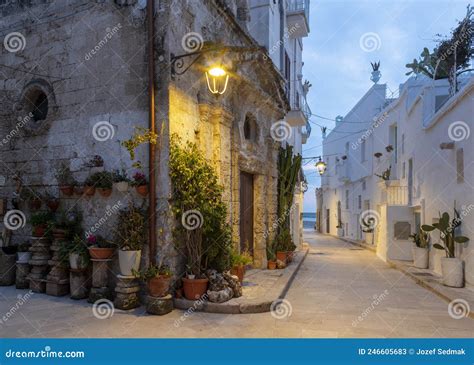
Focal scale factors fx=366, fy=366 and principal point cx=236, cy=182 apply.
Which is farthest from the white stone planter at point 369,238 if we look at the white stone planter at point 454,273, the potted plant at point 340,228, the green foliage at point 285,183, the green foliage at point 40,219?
the green foliage at point 40,219

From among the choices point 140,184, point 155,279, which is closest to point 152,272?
point 155,279

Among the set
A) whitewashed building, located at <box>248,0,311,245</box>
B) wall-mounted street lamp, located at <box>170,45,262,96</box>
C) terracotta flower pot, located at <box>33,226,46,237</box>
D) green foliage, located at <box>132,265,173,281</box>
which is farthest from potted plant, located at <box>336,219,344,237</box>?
terracotta flower pot, located at <box>33,226,46,237</box>

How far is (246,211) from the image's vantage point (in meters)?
9.00

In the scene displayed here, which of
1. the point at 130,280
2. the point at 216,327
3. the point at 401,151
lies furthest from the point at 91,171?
the point at 401,151

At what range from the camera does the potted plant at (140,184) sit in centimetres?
567

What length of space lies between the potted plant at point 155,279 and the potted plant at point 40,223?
2060 mm

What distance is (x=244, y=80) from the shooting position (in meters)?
7.75

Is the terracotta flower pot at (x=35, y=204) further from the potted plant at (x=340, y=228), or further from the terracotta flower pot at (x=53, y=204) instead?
the potted plant at (x=340, y=228)

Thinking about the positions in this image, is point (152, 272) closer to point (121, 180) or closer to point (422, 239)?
point (121, 180)

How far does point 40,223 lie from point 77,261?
3.79 ft

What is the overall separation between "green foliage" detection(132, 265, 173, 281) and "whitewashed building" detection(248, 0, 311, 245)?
697cm

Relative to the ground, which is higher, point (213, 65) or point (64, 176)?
point (213, 65)

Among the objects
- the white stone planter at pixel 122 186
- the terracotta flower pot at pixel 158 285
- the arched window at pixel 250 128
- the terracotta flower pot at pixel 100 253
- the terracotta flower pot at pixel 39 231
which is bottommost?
the terracotta flower pot at pixel 158 285

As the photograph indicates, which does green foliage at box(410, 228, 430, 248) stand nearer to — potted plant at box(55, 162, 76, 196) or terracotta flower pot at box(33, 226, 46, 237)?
potted plant at box(55, 162, 76, 196)
